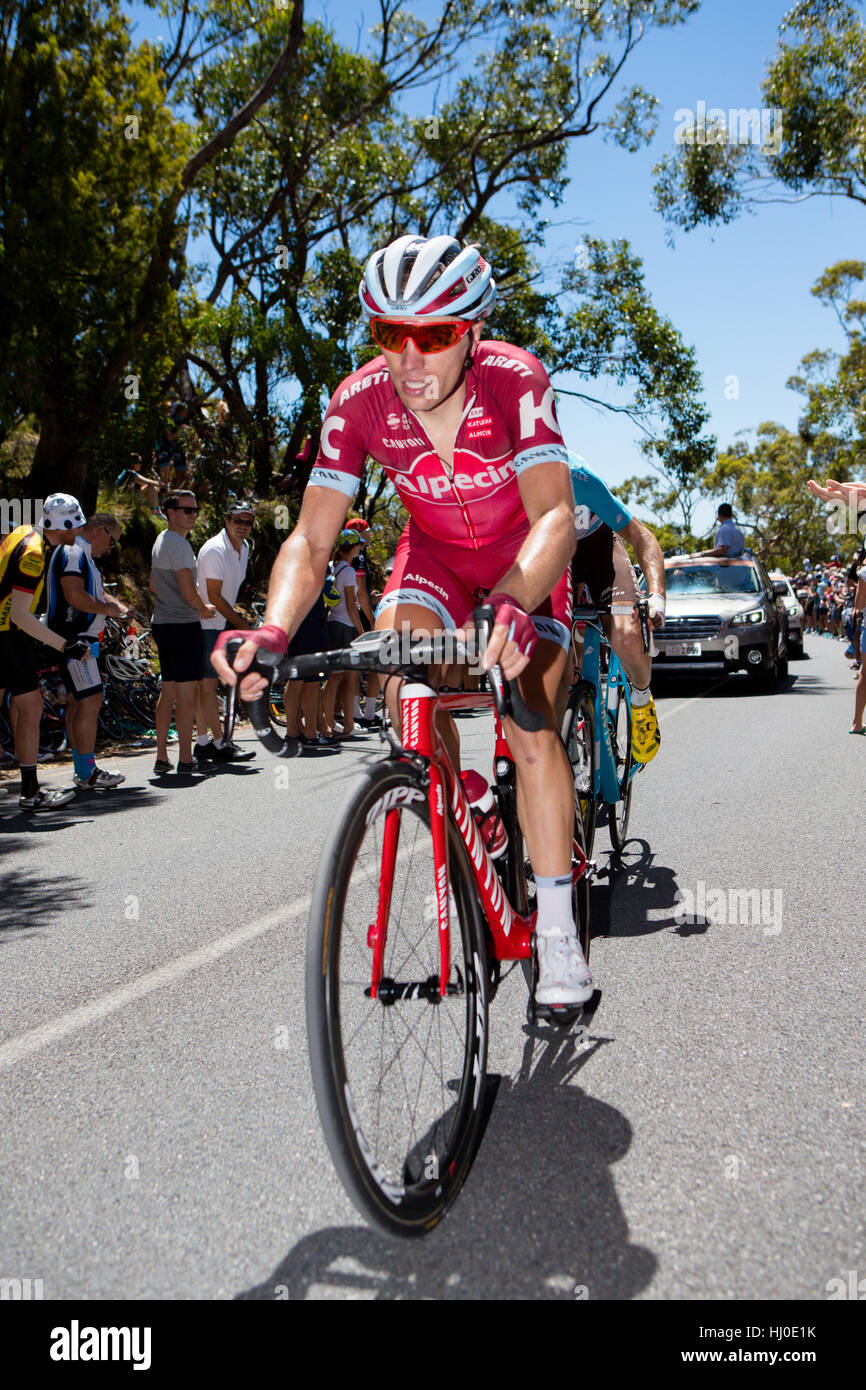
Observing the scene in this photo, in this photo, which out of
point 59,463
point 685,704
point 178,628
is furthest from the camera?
point 59,463

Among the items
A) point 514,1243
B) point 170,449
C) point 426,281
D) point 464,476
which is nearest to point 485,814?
point 464,476

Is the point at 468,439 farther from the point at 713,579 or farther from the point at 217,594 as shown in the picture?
the point at 713,579

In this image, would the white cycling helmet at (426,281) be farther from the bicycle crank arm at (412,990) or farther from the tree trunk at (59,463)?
the tree trunk at (59,463)

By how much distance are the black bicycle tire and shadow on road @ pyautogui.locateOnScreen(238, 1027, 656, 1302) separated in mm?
1237

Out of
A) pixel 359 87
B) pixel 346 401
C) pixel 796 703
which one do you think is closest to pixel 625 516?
pixel 346 401

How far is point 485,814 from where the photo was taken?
10.1 feet

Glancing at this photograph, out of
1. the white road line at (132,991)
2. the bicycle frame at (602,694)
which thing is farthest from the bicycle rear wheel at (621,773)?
the white road line at (132,991)

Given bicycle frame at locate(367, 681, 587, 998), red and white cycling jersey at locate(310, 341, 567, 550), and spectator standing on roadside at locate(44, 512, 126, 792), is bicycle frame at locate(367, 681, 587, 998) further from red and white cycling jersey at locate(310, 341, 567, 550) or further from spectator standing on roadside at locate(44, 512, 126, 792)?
spectator standing on roadside at locate(44, 512, 126, 792)

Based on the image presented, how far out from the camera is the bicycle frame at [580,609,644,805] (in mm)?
5055

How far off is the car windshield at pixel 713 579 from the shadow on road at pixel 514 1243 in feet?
48.8

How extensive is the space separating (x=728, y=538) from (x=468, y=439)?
1566 centimetres

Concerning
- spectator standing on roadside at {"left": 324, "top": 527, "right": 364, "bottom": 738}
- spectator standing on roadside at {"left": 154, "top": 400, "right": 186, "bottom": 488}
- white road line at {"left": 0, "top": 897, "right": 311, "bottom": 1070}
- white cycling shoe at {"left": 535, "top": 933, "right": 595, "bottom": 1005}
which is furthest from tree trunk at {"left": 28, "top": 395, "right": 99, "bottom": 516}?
white cycling shoe at {"left": 535, "top": 933, "right": 595, "bottom": 1005}

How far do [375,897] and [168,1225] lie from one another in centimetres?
83

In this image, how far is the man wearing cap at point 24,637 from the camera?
7.50 meters
